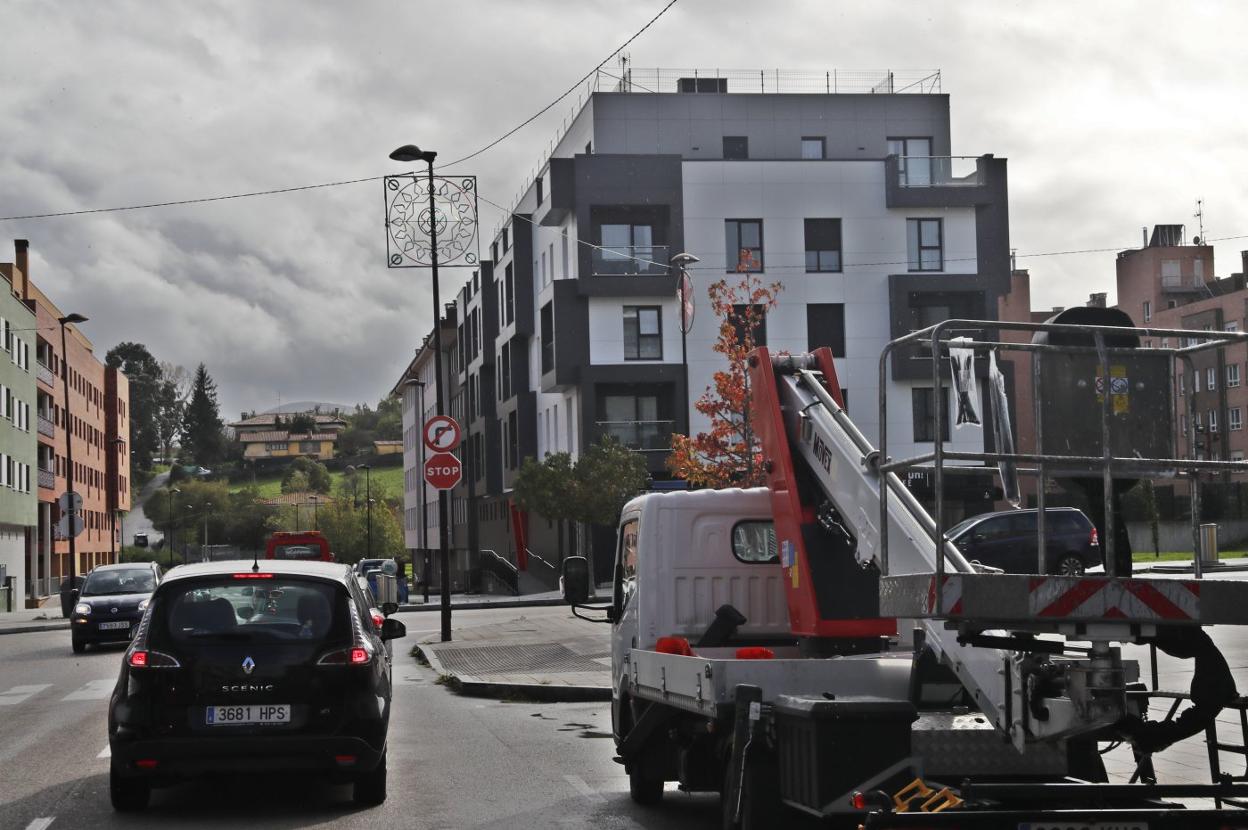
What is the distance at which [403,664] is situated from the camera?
23.6m

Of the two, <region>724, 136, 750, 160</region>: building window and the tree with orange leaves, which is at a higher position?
<region>724, 136, 750, 160</region>: building window

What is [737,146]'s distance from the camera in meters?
59.2

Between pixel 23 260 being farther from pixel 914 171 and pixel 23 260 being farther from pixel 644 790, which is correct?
pixel 644 790

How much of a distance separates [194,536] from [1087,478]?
14125cm

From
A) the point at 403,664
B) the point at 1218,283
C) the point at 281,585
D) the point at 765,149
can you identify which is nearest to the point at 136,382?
the point at 1218,283

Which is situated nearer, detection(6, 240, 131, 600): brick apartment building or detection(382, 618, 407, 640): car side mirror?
detection(382, 618, 407, 640): car side mirror

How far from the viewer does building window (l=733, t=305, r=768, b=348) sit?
46.6m

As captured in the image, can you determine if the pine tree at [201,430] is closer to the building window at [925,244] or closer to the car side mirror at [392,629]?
the building window at [925,244]

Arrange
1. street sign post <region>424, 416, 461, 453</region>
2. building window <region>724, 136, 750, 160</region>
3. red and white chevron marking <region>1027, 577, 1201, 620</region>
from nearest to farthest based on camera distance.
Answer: red and white chevron marking <region>1027, 577, 1201, 620</region>, street sign post <region>424, 416, 461, 453</region>, building window <region>724, 136, 750, 160</region>

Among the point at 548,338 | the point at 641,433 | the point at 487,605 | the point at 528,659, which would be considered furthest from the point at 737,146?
the point at 528,659

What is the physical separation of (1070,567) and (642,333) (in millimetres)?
46248

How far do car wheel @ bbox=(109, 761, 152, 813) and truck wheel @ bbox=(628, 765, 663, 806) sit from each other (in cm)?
297

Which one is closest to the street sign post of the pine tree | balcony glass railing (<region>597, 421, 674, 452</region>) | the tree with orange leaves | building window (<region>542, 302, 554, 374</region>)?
the tree with orange leaves

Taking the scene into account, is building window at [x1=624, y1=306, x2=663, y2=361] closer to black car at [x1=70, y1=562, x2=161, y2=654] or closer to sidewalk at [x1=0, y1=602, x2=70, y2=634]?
sidewalk at [x1=0, y1=602, x2=70, y2=634]
